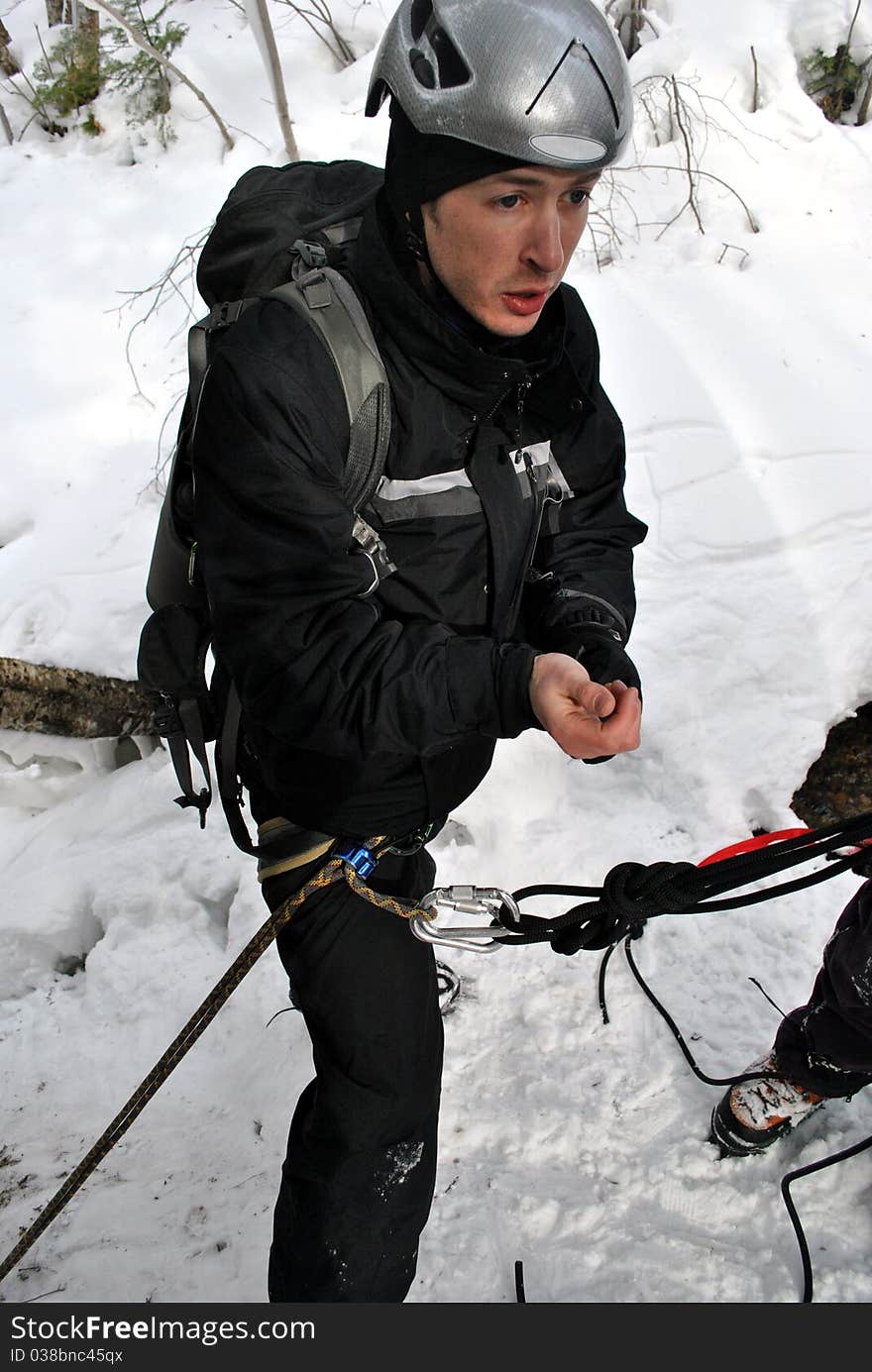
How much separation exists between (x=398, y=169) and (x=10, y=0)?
27.4 feet

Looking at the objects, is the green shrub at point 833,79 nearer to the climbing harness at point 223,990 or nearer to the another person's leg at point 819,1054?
the another person's leg at point 819,1054

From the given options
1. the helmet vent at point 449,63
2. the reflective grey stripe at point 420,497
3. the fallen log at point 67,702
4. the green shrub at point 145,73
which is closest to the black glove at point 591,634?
the reflective grey stripe at point 420,497

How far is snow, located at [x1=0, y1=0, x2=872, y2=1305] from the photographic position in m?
2.45

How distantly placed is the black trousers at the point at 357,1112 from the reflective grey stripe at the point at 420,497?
812 millimetres

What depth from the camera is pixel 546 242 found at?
1587 mm

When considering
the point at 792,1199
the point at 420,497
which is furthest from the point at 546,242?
the point at 792,1199

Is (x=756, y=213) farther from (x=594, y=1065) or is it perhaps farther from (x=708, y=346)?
(x=594, y=1065)

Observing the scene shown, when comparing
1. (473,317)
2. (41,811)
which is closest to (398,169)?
(473,317)

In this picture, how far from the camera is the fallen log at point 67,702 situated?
11.5 feet

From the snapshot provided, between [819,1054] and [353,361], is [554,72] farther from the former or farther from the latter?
[819,1054]

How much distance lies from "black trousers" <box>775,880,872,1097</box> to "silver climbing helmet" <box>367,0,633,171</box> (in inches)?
65.8

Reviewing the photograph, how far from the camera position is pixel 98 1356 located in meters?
1.82

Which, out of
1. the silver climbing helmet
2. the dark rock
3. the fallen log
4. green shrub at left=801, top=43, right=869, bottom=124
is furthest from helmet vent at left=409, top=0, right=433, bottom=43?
green shrub at left=801, top=43, right=869, bottom=124

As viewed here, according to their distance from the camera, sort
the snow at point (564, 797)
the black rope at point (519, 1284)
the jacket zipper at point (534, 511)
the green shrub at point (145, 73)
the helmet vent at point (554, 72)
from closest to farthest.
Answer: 1. the helmet vent at point (554, 72)
2. the jacket zipper at point (534, 511)
3. the black rope at point (519, 1284)
4. the snow at point (564, 797)
5. the green shrub at point (145, 73)
